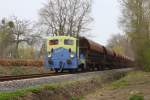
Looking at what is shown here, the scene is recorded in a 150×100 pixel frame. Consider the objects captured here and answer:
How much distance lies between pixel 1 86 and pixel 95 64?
23.5m

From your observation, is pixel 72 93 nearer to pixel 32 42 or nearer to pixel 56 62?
pixel 56 62

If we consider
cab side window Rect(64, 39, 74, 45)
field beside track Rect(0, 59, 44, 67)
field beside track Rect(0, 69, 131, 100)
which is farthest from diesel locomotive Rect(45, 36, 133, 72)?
field beside track Rect(0, 59, 44, 67)

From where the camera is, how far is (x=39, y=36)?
6994 cm

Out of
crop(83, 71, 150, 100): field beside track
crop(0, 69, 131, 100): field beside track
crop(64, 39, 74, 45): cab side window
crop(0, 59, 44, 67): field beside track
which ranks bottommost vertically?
crop(83, 71, 150, 100): field beside track

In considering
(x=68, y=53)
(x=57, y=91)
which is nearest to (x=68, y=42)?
(x=68, y=53)

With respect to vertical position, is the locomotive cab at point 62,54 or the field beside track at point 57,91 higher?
the locomotive cab at point 62,54

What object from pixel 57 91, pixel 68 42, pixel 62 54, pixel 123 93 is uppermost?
pixel 68 42

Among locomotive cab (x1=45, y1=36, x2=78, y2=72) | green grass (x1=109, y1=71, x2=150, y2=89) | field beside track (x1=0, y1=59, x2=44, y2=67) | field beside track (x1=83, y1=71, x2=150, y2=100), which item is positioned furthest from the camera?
field beside track (x1=0, y1=59, x2=44, y2=67)

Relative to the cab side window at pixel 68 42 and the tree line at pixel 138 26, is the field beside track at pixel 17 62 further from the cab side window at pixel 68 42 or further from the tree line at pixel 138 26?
the tree line at pixel 138 26

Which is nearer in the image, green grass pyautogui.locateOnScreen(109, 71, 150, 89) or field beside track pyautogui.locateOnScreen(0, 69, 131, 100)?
field beside track pyautogui.locateOnScreen(0, 69, 131, 100)

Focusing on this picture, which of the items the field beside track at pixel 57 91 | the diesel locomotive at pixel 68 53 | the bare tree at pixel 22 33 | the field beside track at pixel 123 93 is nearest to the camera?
the field beside track at pixel 57 91

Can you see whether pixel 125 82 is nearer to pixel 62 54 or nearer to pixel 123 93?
pixel 62 54

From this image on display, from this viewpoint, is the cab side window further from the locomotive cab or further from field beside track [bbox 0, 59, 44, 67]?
field beside track [bbox 0, 59, 44, 67]

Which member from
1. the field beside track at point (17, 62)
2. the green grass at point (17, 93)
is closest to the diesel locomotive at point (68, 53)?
the field beside track at point (17, 62)
